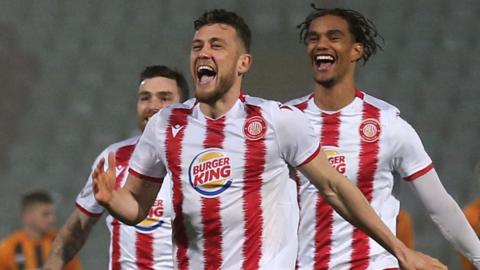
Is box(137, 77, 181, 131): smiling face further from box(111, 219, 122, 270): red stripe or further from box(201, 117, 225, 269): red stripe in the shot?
box(201, 117, 225, 269): red stripe

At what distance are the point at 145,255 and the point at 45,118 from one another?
11.3 ft

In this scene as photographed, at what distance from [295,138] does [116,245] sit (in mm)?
1762

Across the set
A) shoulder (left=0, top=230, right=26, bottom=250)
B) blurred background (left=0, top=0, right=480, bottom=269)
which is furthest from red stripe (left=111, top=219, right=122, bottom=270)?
blurred background (left=0, top=0, right=480, bottom=269)

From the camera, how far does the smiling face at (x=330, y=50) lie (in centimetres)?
485

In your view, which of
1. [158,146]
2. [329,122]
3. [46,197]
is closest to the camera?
[158,146]

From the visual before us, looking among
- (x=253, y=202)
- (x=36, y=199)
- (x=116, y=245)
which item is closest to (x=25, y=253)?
(x=36, y=199)

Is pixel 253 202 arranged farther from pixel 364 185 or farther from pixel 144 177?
pixel 364 185

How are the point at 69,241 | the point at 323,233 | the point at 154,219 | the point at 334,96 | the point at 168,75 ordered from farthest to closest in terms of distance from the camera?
1. the point at 168,75
2. the point at 154,219
3. the point at 69,241
4. the point at 334,96
5. the point at 323,233

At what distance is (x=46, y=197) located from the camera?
24.4 feet

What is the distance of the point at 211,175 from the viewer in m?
4.02

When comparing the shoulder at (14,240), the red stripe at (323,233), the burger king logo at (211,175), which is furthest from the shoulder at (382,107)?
the shoulder at (14,240)

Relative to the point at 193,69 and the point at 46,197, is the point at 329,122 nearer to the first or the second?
the point at 193,69

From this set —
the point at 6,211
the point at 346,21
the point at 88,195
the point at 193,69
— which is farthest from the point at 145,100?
the point at 6,211

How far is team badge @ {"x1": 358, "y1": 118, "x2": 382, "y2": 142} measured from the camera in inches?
186
